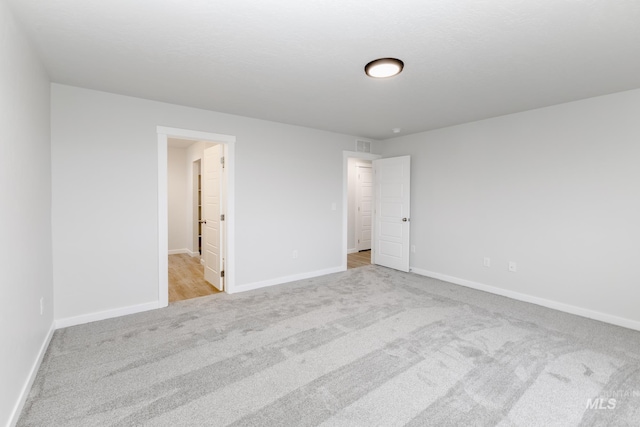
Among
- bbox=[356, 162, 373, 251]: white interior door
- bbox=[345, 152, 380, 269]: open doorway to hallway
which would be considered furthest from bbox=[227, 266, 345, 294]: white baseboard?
bbox=[356, 162, 373, 251]: white interior door

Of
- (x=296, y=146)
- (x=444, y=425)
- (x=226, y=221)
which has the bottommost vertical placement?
(x=444, y=425)

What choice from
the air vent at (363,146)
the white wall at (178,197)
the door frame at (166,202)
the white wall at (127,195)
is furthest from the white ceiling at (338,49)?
the white wall at (178,197)

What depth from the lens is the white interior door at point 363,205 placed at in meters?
7.23

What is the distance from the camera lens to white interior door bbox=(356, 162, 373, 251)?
7234mm

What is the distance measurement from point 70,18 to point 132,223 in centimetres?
200

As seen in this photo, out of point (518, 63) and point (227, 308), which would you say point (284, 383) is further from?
point (518, 63)

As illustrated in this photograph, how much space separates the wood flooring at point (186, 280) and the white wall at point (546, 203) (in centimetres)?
350

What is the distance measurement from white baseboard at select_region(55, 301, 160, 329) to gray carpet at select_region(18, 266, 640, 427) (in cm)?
12

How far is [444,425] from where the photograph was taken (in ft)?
5.49

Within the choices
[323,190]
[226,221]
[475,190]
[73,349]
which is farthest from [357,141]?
[73,349]

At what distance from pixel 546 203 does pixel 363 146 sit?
2848 millimetres

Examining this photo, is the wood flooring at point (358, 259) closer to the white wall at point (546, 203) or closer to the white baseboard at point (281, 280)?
the white baseboard at point (281, 280)

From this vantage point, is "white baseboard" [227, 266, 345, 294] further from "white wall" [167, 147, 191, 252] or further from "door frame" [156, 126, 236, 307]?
"white wall" [167, 147, 191, 252]

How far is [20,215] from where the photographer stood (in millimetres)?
1869
